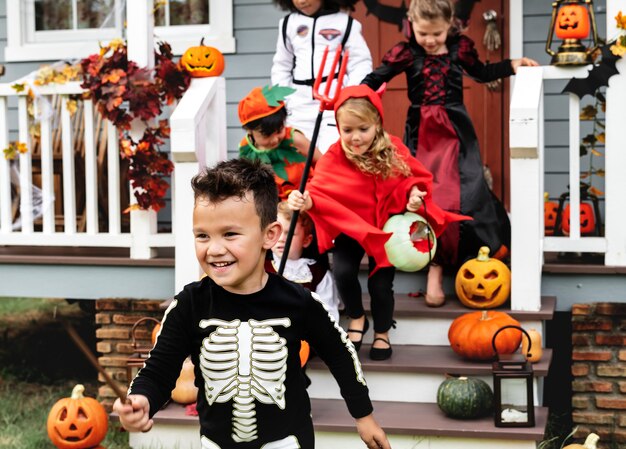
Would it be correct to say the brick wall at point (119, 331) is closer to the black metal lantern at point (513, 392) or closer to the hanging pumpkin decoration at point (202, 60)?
the hanging pumpkin decoration at point (202, 60)

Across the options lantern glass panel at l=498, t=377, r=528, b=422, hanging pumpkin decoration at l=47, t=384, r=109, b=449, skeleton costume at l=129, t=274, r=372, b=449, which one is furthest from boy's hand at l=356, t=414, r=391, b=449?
hanging pumpkin decoration at l=47, t=384, r=109, b=449

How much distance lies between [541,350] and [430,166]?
1.19 m

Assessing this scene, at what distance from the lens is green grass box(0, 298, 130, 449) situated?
515 cm

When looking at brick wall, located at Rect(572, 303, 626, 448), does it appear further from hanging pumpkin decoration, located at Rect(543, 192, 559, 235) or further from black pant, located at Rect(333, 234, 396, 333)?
hanging pumpkin decoration, located at Rect(543, 192, 559, 235)

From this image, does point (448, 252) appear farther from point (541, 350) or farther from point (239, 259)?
point (239, 259)

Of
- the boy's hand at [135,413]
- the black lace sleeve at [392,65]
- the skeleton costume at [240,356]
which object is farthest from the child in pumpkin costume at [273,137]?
the boy's hand at [135,413]

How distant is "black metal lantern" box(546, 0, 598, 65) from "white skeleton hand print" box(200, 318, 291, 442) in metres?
2.93

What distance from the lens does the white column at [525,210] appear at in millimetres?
4727

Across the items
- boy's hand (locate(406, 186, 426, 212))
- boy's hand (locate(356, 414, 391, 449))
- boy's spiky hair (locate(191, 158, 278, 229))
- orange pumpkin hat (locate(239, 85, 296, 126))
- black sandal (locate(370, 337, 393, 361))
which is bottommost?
black sandal (locate(370, 337, 393, 361))

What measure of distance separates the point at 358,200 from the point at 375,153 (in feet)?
0.82

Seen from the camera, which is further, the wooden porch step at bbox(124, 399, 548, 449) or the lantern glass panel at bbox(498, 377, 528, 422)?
the lantern glass panel at bbox(498, 377, 528, 422)

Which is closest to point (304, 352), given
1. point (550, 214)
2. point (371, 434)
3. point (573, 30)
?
point (371, 434)

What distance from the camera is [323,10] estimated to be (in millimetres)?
5762

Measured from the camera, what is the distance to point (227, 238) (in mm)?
2643
